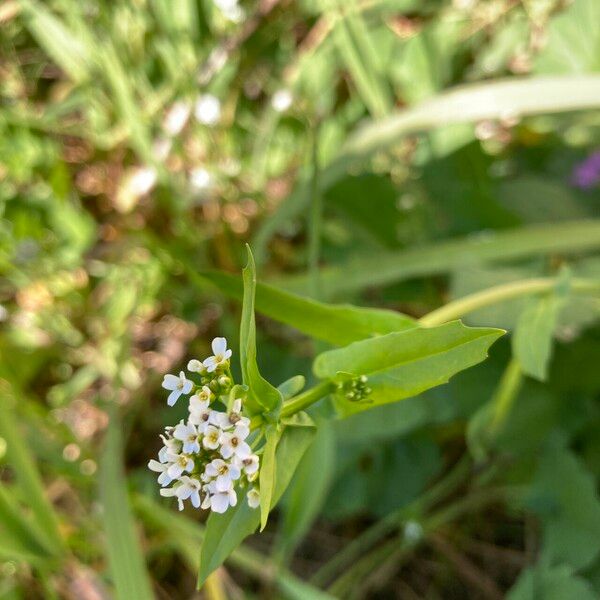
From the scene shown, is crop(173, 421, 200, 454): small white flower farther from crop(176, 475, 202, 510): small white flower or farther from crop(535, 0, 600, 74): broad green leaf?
crop(535, 0, 600, 74): broad green leaf

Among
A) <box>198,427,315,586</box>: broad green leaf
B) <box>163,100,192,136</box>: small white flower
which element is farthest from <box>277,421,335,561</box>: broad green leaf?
<box>163,100,192,136</box>: small white flower

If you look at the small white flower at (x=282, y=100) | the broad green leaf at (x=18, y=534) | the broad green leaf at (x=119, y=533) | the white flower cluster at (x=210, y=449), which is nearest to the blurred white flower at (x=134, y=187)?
the small white flower at (x=282, y=100)

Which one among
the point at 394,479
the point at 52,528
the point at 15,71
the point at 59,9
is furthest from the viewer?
the point at 15,71

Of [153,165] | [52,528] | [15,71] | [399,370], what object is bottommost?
[52,528]

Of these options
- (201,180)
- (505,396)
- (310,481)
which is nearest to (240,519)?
(310,481)

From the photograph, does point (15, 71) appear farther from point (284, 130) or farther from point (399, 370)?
point (399, 370)

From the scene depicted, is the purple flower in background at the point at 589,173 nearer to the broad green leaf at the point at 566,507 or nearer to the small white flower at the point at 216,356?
the broad green leaf at the point at 566,507

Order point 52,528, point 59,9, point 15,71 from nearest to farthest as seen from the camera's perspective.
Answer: point 52,528
point 59,9
point 15,71

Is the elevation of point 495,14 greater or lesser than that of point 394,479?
greater

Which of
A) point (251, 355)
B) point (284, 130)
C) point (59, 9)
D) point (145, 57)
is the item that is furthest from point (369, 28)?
point (251, 355)
